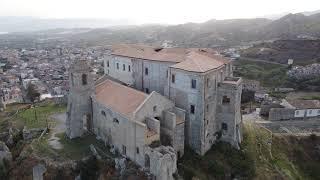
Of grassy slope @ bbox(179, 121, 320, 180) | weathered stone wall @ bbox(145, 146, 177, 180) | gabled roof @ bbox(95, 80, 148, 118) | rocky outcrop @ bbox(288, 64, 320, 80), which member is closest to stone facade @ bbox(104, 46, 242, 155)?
grassy slope @ bbox(179, 121, 320, 180)

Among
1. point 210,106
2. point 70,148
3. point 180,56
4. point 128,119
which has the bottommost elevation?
point 70,148

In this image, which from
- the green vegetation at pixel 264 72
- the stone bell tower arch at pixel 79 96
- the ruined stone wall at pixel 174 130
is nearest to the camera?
the ruined stone wall at pixel 174 130

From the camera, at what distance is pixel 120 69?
49562 mm

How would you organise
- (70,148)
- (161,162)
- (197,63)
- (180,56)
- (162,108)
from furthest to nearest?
(180,56) → (70,148) → (197,63) → (162,108) → (161,162)

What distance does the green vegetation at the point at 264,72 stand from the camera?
290 ft

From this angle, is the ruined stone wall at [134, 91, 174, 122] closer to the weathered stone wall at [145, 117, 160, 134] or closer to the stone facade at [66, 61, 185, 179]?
the stone facade at [66, 61, 185, 179]

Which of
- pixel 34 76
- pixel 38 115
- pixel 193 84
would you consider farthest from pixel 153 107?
pixel 34 76

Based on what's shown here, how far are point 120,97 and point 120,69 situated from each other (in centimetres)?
1118

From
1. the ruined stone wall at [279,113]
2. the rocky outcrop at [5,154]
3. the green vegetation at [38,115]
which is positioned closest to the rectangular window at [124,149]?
the rocky outcrop at [5,154]

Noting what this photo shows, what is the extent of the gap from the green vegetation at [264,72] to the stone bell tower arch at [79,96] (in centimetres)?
5643

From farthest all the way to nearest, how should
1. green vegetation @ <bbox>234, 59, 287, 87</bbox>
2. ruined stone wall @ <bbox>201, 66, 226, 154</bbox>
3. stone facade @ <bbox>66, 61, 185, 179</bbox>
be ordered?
green vegetation @ <bbox>234, 59, 287, 87</bbox> → ruined stone wall @ <bbox>201, 66, 226, 154</bbox> → stone facade @ <bbox>66, 61, 185, 179</bbox>

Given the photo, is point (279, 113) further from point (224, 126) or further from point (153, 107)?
point (153, 107)

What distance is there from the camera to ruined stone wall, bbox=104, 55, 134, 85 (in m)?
47.3

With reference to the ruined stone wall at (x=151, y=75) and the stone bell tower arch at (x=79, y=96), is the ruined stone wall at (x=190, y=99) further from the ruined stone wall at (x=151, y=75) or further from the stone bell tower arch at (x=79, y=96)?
the stone bell tower arch at (x=79, y=96)
